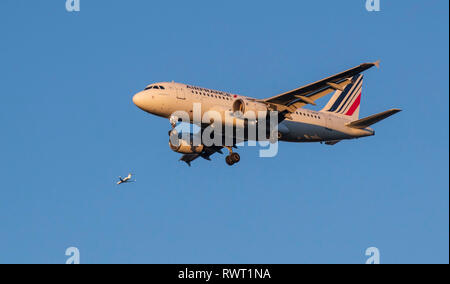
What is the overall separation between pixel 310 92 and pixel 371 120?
625 centimetres

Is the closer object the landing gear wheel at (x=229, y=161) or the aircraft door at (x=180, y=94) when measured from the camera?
the aircraft door at (x=180, y=94)

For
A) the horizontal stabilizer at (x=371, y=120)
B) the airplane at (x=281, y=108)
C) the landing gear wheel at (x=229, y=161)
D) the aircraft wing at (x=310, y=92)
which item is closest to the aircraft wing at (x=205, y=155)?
the airplane at (x=281, y=108)

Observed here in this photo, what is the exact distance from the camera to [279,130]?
51.4 meters

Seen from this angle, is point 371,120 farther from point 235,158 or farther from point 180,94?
point 180,94

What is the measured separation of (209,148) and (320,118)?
27.1 ft

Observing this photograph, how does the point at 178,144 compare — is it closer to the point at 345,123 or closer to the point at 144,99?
the point at 144,99

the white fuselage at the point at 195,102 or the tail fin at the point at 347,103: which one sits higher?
the tail fin at the point at 347,103

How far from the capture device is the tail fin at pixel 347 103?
58.2m

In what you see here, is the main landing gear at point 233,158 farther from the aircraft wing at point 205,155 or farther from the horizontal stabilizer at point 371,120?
the horizontal stabilizer at point 371,120

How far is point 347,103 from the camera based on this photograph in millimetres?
59031

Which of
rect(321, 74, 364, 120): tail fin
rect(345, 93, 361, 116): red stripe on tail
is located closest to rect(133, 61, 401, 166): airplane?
rect(321, 74, 364, 120): tail fin
